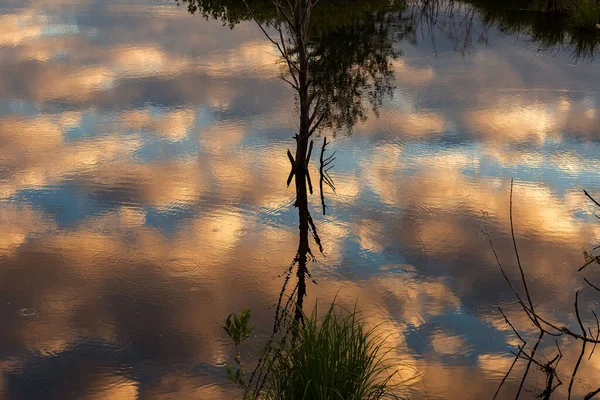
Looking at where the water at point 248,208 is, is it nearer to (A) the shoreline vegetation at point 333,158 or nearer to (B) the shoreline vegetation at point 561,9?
(A) the shoreline vegetation at point 333,158

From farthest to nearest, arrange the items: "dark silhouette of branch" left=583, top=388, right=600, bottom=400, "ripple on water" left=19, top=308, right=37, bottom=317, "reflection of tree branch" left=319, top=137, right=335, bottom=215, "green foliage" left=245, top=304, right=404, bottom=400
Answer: "reflection of tree branch" left=319, top=137, right=335, bottom=215 < "ripple on water" left=19, top=308, right=37, bottom=317 < "dark silhouette of branch" left=583, top=388, right=600, bottom=400 < "green foliage" left=245, top=304, right=404, bottom=400

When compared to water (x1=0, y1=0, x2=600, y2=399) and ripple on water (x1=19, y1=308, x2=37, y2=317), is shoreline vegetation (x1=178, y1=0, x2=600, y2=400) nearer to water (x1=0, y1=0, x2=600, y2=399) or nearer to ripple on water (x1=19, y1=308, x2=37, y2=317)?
water (x1=0, y1=0, x2=600, y2=399)

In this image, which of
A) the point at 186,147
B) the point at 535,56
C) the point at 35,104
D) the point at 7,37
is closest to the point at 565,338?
the point at 186,147

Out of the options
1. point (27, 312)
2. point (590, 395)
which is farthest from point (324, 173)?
point (590, 395)

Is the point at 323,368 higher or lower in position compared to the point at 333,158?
higher

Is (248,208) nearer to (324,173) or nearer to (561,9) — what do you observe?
(324,173)

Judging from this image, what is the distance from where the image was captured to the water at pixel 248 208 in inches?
224

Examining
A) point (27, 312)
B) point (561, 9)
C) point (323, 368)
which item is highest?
point (561, 9)

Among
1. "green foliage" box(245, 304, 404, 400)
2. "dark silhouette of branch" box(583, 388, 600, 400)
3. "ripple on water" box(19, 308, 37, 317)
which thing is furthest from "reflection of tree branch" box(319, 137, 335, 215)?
"green foliage" box(245, 304, 404, 400)

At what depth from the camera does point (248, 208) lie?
26.1 feet

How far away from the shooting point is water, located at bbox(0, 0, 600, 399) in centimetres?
569

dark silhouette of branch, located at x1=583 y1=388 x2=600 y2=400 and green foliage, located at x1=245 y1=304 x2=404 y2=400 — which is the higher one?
green foliage, located at x1=245 y1=304 x2=404 y2=400

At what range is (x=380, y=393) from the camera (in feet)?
16.0

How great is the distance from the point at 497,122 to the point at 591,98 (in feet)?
6.19
